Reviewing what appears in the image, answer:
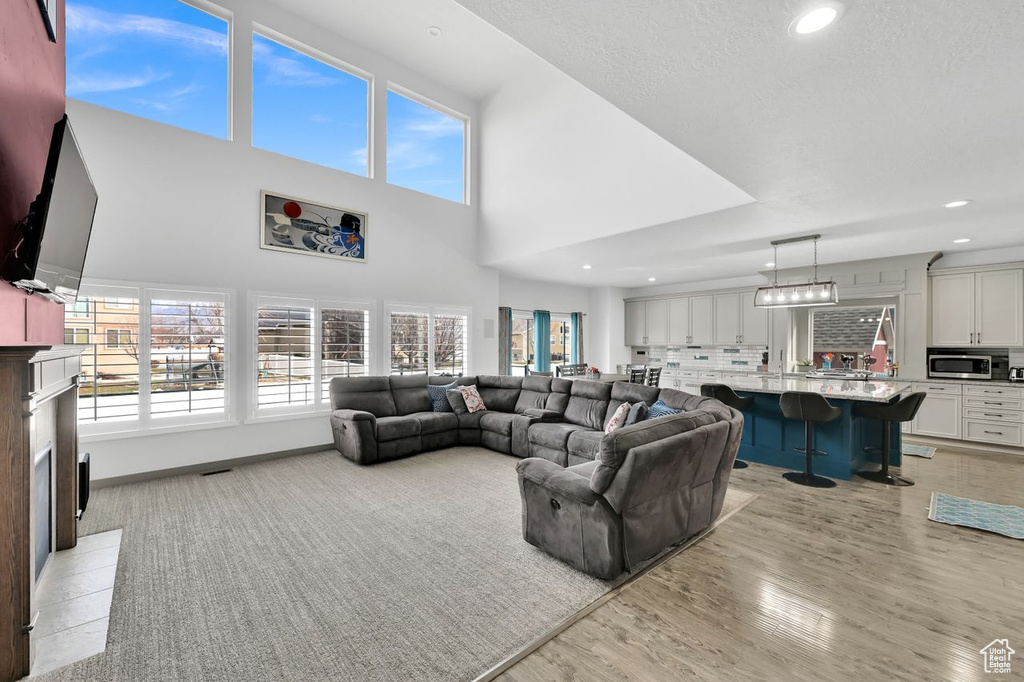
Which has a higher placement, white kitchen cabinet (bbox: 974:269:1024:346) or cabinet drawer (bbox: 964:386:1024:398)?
white kitchen cabinet (bbox: 974:269:1024:346)

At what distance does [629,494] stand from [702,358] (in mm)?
7082

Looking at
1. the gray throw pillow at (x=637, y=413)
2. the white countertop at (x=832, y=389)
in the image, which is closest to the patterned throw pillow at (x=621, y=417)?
the gray throw pillow at (x=637, y=413)

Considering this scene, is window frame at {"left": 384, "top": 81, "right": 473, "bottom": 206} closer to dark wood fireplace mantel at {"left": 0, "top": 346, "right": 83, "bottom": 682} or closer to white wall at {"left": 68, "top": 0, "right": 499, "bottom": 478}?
white wall at {"left": 68, "top": 0, "right": 499, "bottom": 478}

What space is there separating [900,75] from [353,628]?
3602mm

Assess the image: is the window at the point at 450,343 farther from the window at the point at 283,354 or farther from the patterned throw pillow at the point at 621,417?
the patterned throw pillow at the point at 621,417

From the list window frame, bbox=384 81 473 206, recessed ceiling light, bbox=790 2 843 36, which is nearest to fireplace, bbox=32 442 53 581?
recessed ceiling light, bbox=790 2 843 36

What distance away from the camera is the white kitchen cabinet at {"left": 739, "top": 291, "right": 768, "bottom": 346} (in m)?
7.51

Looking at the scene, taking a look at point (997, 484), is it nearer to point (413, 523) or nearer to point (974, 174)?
point (974, 174)

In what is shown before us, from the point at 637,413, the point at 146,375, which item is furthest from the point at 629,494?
the point at 146,375

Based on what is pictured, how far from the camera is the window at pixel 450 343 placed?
260 inches

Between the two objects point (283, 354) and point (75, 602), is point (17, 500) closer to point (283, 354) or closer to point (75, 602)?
point (75, 602)

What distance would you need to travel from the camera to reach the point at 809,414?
4.06m
